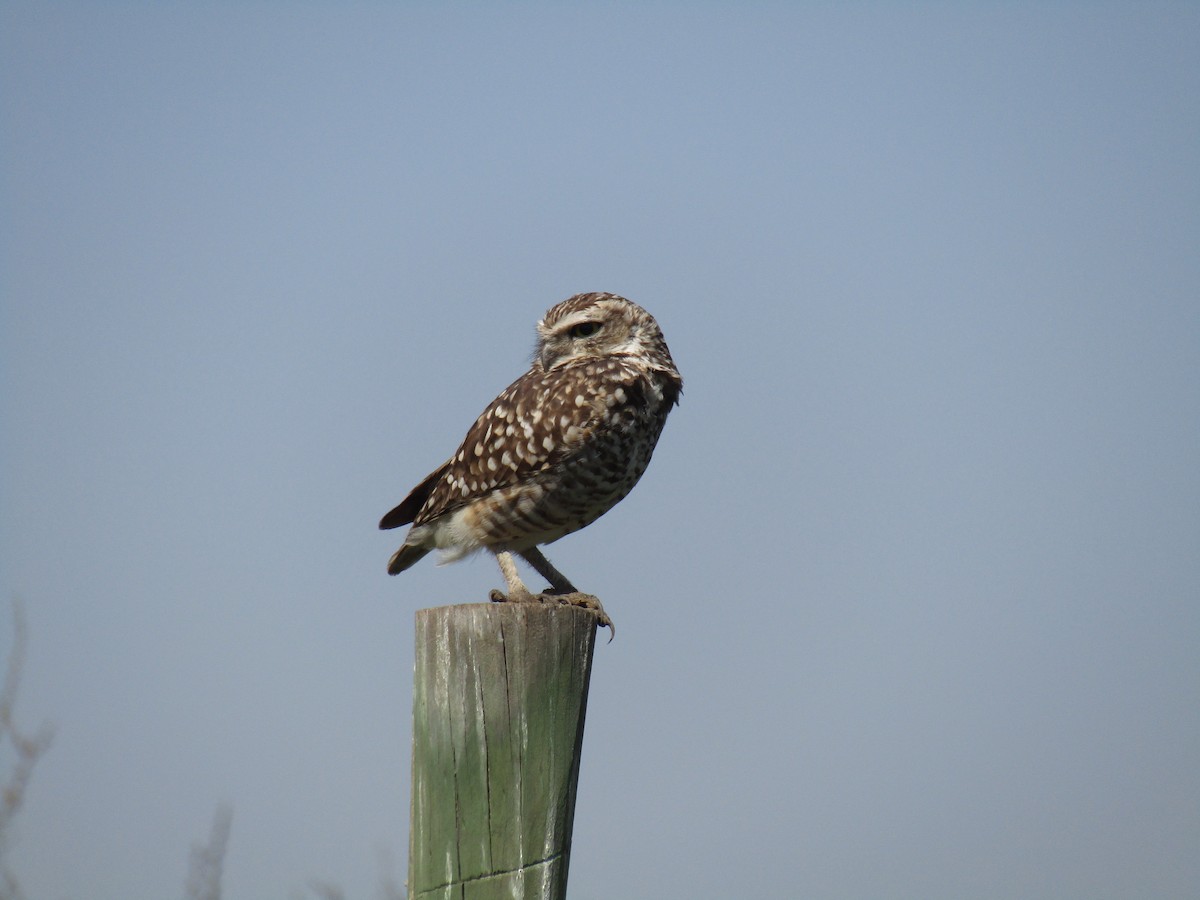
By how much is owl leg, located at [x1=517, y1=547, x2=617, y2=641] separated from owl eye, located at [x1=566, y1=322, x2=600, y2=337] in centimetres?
112

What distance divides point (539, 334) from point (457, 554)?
124 centimetres

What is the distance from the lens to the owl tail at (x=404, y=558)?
6297 millimetres

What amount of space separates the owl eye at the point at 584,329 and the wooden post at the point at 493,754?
259cm

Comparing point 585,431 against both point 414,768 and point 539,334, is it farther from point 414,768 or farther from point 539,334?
point 414,768

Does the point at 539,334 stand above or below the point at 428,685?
above

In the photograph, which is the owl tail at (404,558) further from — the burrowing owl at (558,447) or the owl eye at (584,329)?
the owl eye at (584,329)

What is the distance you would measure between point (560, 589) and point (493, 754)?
2.39 metres

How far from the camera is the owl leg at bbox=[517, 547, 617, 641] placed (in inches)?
209

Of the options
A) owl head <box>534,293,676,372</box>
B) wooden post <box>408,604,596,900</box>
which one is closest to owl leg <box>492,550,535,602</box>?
owl head <box>534,293,676,372</box>

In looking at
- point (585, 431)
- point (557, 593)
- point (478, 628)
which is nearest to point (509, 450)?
point (585, 431)

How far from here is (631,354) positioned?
6.05 metres

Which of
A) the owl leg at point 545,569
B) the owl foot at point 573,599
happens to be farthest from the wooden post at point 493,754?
the owl leg at point 545,569

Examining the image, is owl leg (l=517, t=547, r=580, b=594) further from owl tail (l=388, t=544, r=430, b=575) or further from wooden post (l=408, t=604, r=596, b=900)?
wooden post (l=408, t=604, r=596, b=900)

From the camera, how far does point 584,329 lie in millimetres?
6176
